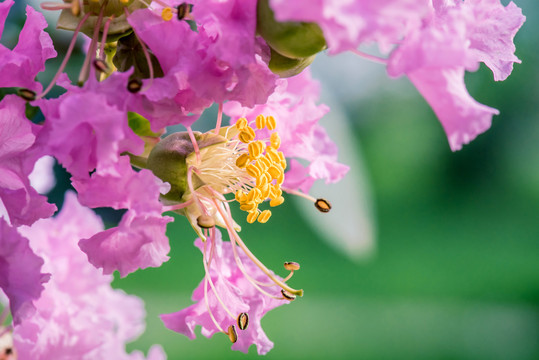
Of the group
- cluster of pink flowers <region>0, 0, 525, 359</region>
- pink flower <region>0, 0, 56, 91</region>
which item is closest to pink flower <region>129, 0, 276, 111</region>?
cluster of pink flowers <region>0, 0, 525, 359</region>

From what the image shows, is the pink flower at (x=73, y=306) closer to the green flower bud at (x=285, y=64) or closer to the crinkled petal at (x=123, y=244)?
the crinkled petal at (x=123, y=244)

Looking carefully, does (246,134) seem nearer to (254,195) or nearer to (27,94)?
(254,195)

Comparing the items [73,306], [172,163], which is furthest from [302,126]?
[73,306]

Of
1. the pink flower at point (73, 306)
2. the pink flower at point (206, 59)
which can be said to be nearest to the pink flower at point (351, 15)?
the pink flower at point (206, 59)

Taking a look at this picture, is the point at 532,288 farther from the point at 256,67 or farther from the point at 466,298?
the point at 256,67

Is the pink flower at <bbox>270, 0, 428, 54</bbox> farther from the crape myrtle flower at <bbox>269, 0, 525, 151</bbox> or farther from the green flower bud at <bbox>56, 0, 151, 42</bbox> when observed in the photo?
the green flower bud at <bbox>56, 0, 151, 42</bbox>
